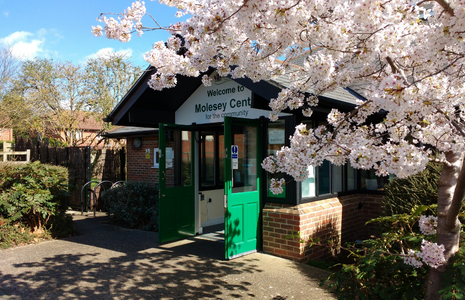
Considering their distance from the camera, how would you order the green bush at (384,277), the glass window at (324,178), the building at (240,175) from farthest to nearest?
the glass window at (324,178) < the building at (240,175) < the green bush at (384,277)

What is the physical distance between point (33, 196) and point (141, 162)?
4.37 meters

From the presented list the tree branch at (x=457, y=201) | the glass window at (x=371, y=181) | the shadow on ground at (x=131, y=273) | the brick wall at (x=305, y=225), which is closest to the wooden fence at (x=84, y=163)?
the shadow on ground at (x=131, y=273)

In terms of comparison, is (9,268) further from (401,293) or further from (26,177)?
(401,293)

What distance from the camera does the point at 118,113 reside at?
7.70 meters

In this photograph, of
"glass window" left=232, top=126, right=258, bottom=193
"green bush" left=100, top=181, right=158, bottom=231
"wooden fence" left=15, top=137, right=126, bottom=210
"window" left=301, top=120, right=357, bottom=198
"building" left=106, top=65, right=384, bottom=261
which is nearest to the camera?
"building" left=106, top=65, right=384, bottom=261

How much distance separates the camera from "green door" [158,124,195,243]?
6.98 meters

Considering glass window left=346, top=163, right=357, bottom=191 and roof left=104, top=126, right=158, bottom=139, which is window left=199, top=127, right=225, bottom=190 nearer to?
roof left=104, top=126, right=158, bottom=139

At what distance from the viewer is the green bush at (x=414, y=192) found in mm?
4945

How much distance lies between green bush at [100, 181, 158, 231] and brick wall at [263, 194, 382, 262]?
128 inches

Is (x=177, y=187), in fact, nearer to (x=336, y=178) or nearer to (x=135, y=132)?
(x=336, y=178)

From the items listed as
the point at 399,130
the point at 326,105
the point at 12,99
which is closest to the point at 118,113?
the point at 326,105

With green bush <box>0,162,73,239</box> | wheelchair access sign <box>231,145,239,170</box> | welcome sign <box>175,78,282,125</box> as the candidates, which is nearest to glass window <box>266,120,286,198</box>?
welcome sign <box>175,78,282,125</box>

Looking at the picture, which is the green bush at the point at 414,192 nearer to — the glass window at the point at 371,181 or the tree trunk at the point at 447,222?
the tree trunk at the point at 447,222

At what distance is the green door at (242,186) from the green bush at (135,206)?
2899 millimetres
